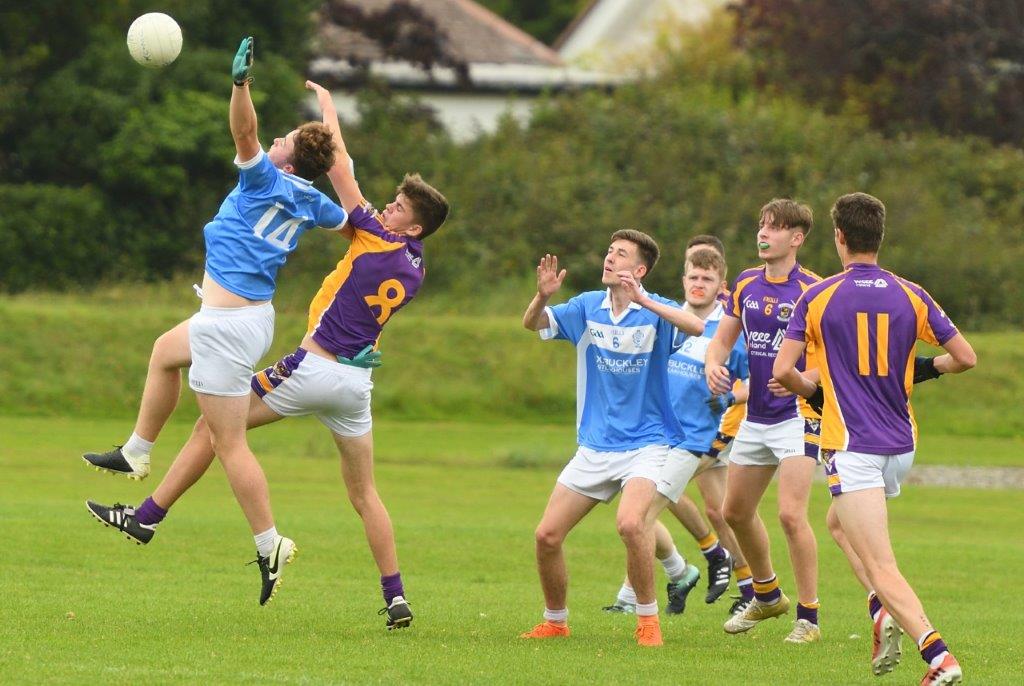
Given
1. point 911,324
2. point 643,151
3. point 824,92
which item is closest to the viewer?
point 911,324

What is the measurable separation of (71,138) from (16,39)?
95.0 inches

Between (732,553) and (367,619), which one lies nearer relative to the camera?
(367,619)

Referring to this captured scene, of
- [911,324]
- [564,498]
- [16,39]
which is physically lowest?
[564,498]

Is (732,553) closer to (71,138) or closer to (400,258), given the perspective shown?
(400,258)

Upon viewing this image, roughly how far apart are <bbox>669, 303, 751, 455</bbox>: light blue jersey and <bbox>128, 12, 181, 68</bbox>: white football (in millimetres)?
3875

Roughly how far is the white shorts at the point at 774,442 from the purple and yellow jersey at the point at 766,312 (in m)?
0.06

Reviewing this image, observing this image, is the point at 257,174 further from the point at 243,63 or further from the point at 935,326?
the point at 935,326

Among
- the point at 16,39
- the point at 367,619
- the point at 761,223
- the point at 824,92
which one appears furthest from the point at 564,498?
the point at 824,92

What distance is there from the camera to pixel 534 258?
110 feet

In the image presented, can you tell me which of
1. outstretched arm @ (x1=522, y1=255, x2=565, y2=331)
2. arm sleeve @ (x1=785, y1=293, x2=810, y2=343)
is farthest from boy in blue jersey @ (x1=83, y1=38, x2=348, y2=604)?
arm sleeve @ (x1=785, y1=293, x2=810, y2=343)

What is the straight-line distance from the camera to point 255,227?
8.79 m

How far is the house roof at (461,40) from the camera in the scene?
37938mm

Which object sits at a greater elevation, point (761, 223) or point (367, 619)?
point (761, 223)

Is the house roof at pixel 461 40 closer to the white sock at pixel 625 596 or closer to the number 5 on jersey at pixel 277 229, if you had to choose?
the white sock at pixel 625 596
